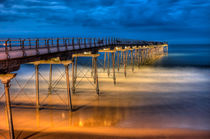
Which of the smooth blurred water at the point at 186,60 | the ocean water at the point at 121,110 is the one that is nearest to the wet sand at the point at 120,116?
the ocean water at the point at 121,110

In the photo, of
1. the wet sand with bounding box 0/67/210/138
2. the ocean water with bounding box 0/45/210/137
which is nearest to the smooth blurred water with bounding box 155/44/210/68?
the ocean water with bounding box 0/45/210/137

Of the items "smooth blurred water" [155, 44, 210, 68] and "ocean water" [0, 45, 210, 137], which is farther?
"smooth blurred water" [155, 44, 210, 68]

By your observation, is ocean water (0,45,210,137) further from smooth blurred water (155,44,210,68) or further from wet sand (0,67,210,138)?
smooth blurred water (155,44,210,68)

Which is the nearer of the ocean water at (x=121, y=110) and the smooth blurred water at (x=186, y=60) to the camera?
the ocean water at (x=121, y=110)

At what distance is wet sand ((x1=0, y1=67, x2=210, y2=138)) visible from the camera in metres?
11.3

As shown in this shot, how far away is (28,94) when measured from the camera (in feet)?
59.9

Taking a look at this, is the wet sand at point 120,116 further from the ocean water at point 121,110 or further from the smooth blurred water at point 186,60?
the smooth blurred water at point 186,60

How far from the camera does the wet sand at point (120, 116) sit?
11.3 metres

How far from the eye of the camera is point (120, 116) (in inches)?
531

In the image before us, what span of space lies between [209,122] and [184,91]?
7.38 metres

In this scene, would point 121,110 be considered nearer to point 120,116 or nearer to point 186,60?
point 120,116

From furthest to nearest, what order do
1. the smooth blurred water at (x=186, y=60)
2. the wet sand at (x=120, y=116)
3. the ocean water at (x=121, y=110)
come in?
the smooth blurred water at (x=186, y=60)
the ocean water at (x=121, y=110)
the wet sand at (x=120, y=116)

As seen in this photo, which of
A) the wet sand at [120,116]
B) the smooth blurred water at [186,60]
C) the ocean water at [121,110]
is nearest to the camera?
the wet sand at [120,116]

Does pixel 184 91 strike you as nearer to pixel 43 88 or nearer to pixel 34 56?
pixel 43 88
